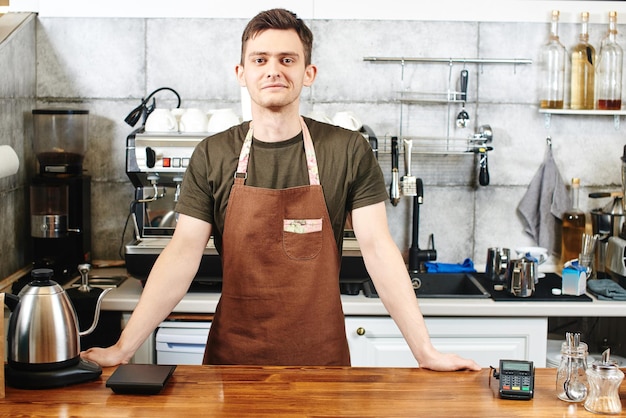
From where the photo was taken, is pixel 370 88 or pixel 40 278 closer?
pixel 40 278

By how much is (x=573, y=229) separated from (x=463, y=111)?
2.36ft

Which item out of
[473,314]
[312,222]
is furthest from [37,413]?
[473,314]

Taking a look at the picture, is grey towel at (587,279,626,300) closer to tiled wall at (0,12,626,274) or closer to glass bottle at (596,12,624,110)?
tiled wall at (0,12,626,274)

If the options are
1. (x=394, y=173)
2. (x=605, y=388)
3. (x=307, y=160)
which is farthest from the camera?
(x=394, y=173)

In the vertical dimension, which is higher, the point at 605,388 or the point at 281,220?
the point at 281,220

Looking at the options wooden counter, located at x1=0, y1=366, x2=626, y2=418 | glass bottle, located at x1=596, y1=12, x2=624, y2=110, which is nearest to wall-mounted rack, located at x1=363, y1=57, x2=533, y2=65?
glass bottle, located at x1=596, y1=12, x2=624, y2=110

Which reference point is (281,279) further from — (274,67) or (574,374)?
(574,374)

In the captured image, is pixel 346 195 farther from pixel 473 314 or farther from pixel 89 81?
pixel 89 81

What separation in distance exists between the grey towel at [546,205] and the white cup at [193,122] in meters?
1.51

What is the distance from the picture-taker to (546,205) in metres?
4.01

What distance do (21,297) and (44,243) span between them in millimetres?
1724

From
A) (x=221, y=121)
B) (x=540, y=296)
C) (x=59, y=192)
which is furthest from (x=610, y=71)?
(x=59, y=192)

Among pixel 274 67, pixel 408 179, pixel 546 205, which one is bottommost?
pixel 546 205

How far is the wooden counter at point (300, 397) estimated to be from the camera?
6.18 feet
